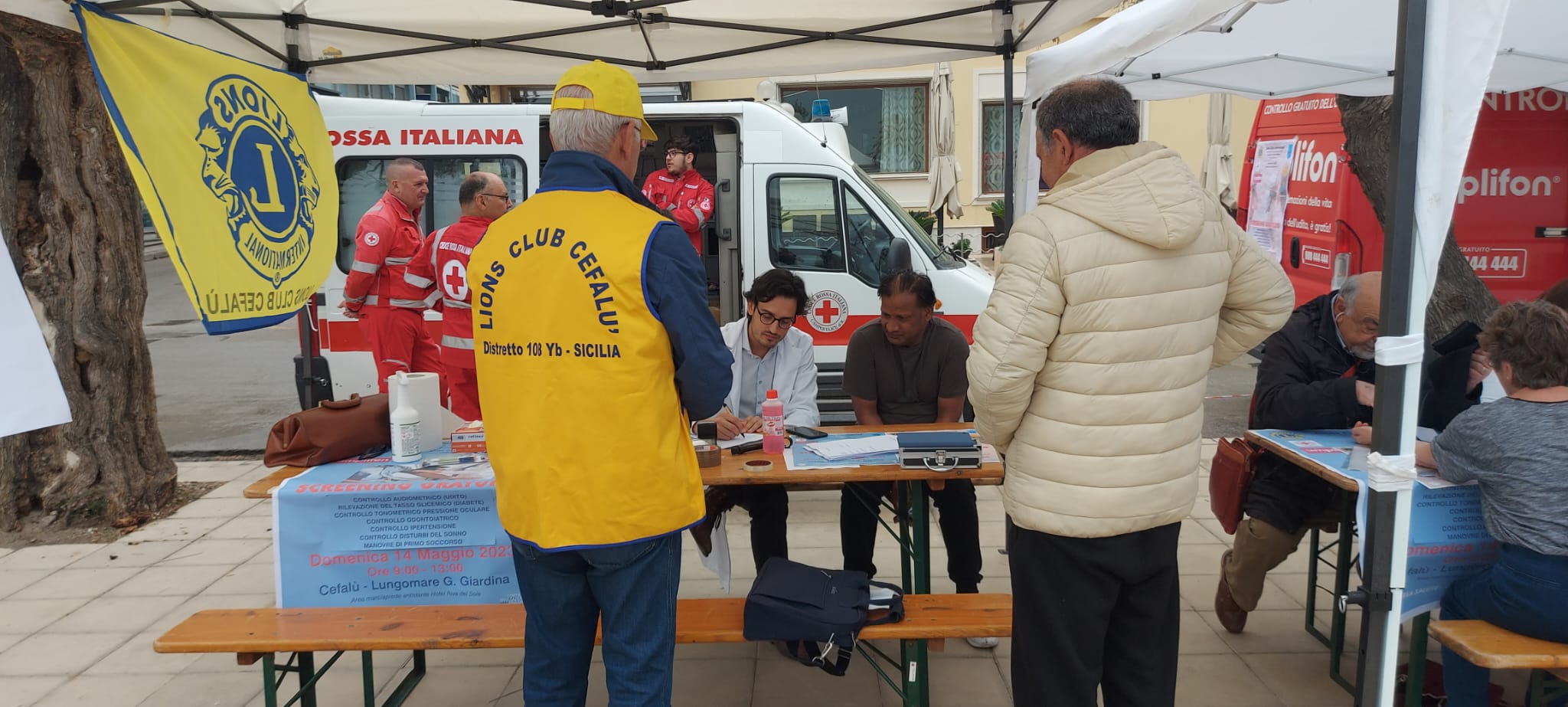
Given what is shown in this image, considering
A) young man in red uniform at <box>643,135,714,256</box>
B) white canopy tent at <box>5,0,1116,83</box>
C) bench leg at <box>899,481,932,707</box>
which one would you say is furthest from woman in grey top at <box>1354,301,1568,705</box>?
young man in red uniform at <box>643,135,714,256</box>

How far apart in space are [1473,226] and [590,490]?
6.14m

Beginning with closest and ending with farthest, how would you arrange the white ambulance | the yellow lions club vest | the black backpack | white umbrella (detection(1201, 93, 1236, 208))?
the yellow lions club vest → the black backpack → the white ambulance → white umbrella (detection(1201, 93, 1236, 208))

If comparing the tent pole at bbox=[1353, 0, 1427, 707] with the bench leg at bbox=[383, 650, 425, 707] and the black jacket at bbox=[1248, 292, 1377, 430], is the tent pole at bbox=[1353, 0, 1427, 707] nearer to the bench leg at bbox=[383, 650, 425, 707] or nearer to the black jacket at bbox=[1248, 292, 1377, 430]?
the black jacket at bbox=[1248, 292, 1377, 430]

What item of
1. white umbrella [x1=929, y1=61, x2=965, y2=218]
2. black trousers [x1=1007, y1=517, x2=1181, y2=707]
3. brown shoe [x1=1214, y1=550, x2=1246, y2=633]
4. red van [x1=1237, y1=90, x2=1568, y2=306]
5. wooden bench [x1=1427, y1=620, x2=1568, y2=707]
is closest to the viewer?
black trousers [x1=1007, y1=517, x2=1181, y2=707]

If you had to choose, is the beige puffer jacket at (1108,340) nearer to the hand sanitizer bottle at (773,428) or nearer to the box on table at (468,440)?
the hand sanitizer bottle at (773,428)

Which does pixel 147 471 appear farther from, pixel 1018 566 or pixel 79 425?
pixel 1018 566

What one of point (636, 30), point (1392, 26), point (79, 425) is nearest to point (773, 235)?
point (636, 30)

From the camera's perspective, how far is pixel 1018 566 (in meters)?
2.39

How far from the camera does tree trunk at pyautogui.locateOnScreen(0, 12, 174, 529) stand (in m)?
4.83

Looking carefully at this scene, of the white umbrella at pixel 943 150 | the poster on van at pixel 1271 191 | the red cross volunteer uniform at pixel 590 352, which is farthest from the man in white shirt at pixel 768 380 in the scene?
A: the white umbrella at pixel 943 150

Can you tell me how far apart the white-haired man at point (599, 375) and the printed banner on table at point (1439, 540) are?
2.09 meters

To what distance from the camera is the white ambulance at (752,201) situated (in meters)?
6.37

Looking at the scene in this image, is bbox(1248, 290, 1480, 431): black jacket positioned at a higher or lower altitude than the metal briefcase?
higher

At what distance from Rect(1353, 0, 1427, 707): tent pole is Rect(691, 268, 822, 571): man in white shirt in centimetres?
196
